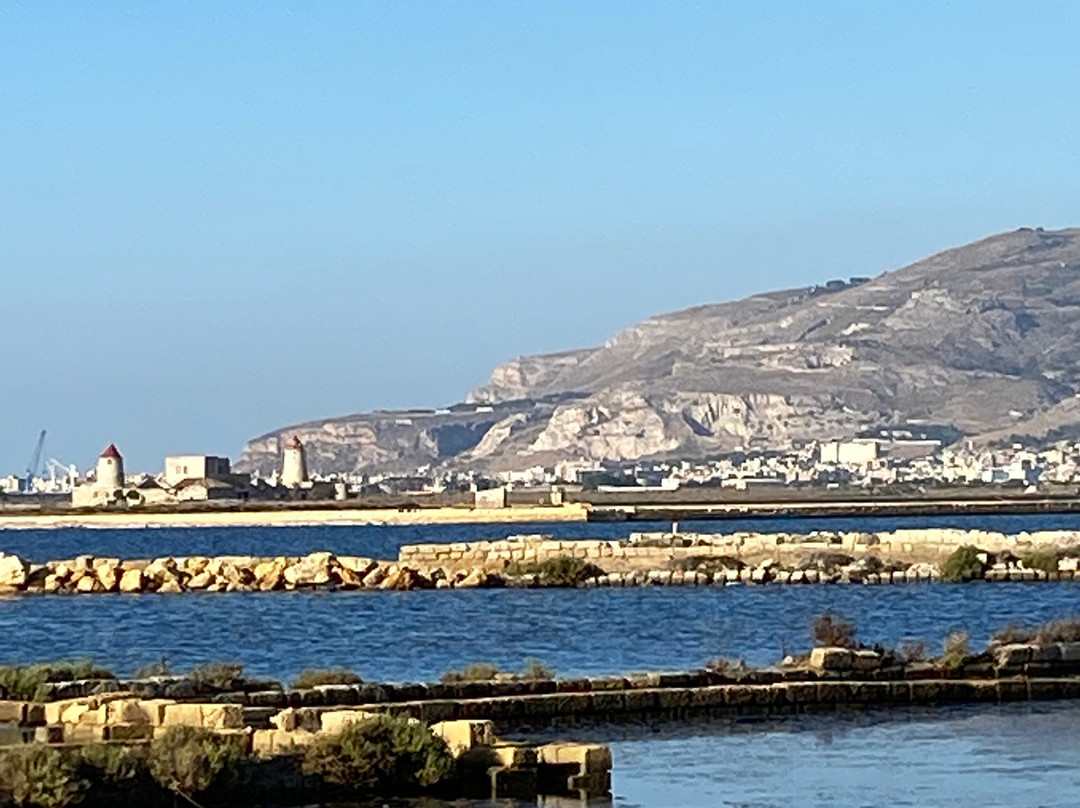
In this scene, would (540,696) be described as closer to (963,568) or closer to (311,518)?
(963,568)

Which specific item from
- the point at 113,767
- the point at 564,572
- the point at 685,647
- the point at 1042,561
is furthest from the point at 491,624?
the point at 113,767

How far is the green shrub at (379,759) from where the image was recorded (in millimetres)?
17906

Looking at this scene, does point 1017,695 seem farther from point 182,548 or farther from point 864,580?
point 182,548

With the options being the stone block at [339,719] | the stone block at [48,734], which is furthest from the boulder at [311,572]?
the stone block at [339,719]

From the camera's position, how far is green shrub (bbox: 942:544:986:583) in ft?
181

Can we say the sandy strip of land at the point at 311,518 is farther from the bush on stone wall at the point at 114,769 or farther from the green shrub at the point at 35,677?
the bush on stone wall at the point at 114,769

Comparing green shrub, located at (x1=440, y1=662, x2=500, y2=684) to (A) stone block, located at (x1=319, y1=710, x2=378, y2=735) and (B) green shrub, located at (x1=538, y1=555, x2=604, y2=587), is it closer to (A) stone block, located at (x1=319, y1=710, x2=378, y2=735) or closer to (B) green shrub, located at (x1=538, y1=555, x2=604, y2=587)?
(A) stone block, located at (x1=319, y1=710, x2=378, y2=735)

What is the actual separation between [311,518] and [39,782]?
114457 mm

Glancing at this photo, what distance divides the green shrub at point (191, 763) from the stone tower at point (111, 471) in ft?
425

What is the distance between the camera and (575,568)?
192 feet

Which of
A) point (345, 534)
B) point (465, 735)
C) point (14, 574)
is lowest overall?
point (465, 735)

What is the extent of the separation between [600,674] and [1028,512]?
377ft

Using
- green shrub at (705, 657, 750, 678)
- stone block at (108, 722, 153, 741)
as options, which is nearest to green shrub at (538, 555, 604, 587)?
green shrub at (705, 657, 750, 678)

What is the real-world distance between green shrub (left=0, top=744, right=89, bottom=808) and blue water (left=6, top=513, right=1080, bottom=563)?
62.8 meters
